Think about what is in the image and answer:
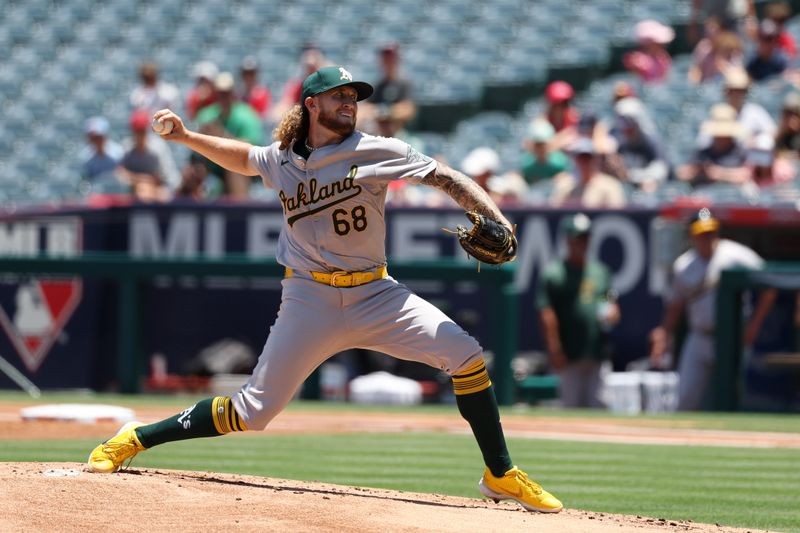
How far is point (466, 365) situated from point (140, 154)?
8808 millimetres

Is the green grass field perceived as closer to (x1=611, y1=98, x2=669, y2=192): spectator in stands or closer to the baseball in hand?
→ the baseball in hand

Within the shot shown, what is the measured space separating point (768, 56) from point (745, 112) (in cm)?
158

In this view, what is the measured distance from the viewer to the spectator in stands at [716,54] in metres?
13.9

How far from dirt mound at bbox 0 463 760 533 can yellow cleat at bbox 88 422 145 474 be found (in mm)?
57

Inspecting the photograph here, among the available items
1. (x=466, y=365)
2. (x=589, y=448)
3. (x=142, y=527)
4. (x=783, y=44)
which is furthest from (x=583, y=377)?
(x=142, y=527)

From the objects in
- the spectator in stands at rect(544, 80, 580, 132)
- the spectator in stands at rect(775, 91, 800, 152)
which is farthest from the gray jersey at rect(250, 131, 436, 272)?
the spectator in stands at rect(544, 80, 580, 132)

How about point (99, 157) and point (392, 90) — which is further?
point (99, 157)

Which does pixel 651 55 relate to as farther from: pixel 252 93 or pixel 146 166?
pixel 146 166

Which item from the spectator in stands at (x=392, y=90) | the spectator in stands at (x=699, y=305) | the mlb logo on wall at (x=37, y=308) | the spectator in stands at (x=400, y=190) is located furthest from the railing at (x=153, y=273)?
the spectator in stands at (x=392, y=90)

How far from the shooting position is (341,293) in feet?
18.1

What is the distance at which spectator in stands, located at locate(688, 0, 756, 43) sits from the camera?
14.5 m

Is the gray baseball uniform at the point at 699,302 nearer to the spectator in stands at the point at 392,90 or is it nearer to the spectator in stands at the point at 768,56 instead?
the spectator in stands at the point at 768,56

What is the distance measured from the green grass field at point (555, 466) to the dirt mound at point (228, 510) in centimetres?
77

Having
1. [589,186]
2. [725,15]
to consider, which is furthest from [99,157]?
[725,15]
